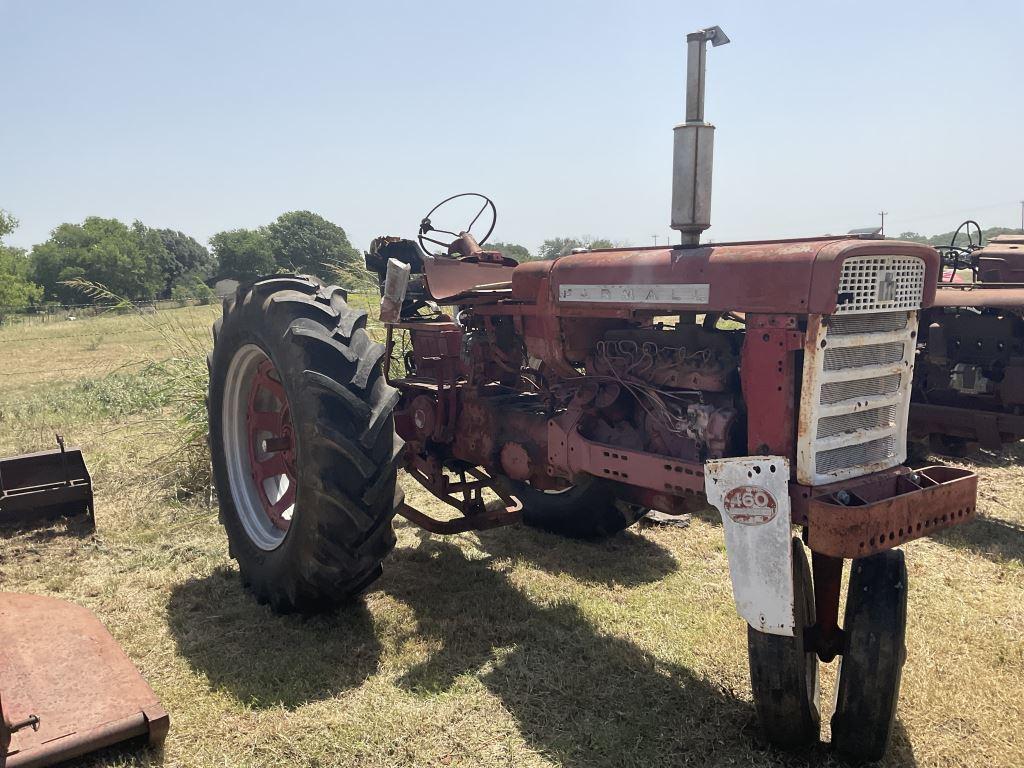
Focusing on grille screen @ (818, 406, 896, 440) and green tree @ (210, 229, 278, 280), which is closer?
grille screen @ (818, 406, 896, 440)

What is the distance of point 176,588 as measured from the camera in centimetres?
388

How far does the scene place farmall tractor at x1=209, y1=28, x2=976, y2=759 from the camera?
2387 mm

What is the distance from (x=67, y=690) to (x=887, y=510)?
2.68 m

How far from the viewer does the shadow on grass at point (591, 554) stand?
4074mm

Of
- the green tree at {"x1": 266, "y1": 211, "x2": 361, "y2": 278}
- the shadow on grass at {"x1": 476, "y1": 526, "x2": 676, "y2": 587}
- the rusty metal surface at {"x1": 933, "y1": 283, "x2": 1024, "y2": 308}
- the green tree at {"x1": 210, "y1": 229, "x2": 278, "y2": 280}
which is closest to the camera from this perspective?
the shadow on grass at {"x1": 476, "y1": 526, "x2": 676, "y2": 587}

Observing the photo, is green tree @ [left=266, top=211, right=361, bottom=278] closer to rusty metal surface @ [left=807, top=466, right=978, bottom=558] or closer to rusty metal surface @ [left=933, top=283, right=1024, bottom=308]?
rusty metal surface @ [left=933, top=283, right=1024, bottom=308]

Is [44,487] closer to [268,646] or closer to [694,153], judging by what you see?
[268,646]

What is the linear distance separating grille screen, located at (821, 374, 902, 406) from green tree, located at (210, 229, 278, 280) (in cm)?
5920

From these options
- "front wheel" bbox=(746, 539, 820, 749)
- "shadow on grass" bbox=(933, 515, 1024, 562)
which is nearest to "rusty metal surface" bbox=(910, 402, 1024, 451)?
"shadow on grass" bbox=(933, 515, 1024, 562)

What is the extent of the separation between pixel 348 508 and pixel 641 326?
1.42 meters

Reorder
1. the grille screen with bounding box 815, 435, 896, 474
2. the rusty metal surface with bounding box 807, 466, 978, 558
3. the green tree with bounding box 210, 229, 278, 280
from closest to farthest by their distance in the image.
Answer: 1. the rusty metal surface with bounding box 807, 466, 978, 558
2. the grille screen with bounding box 815, 435, 896, 474
3. the green tree with bounding box 210, 229, 278, 280

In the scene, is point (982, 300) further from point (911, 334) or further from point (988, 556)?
point (911, 334)

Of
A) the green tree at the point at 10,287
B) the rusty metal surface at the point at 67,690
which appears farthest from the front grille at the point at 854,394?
the green tree at the point at 10,287

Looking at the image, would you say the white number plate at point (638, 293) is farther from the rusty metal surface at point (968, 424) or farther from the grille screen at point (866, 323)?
the rusty metal surface at point (968, 424)
